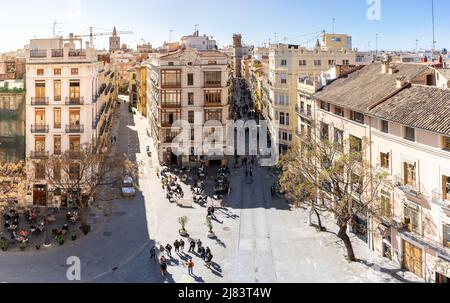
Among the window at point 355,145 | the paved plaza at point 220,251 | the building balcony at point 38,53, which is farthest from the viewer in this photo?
the building balcony at point 38,53

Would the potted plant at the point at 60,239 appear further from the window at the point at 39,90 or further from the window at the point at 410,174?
the window at the point at 410,174

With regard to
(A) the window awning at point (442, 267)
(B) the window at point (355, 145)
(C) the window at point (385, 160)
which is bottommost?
(A) the window awning at point (442, 267)

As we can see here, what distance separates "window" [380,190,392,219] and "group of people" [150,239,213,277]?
13.4 m

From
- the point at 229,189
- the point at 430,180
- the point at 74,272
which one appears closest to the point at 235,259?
the point at 74,272

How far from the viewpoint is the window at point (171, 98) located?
62.1 m

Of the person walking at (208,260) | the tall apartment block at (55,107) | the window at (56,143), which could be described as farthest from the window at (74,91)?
the person walking at (208,260)

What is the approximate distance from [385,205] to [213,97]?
115 ft

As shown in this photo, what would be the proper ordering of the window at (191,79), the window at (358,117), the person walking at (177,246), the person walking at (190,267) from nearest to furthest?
the person walking at (190,267) → the person walking at (177,246) → the window at (358,117) → the window at (191,79)

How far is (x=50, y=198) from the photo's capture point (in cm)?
4684

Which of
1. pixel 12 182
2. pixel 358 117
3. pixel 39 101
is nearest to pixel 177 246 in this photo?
pixel 12 182

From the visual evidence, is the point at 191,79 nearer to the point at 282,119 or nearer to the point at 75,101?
the point at 282,119

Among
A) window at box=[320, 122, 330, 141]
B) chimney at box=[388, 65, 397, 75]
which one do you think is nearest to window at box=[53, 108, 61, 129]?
window at box=[320, 122, 330, 141]

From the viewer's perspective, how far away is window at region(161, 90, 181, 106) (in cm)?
6209

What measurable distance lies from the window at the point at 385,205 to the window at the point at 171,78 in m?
36.6
